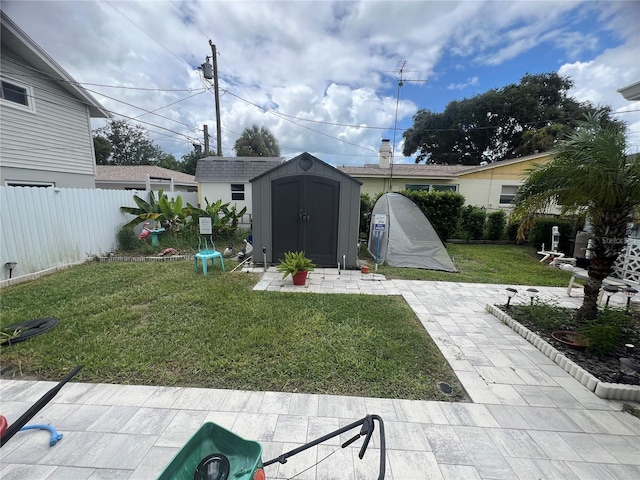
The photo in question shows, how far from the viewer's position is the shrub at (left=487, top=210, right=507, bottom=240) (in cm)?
1036

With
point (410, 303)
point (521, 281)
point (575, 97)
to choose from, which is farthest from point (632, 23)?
point (575, 97)

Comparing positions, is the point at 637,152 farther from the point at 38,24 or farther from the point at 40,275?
the point at 38,24

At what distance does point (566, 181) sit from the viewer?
331 centimetres

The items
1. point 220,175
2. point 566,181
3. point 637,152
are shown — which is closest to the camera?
point 637,152

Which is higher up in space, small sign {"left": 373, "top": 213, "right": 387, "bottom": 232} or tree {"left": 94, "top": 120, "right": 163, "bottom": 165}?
tree {"left": 94, "top": 120, "right": 163, "bottom": 165}

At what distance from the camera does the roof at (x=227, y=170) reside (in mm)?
12023

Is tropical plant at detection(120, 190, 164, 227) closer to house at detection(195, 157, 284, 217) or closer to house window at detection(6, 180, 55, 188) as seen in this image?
house window at detection(6, 180, 55, 188)

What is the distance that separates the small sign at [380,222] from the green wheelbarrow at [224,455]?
5.95 m

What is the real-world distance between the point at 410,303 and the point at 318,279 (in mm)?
2009

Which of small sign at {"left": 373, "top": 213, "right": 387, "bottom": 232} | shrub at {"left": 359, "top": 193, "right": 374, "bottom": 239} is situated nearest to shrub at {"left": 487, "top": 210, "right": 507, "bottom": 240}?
shrub at {"left": 359, "top": 193, "right": 374, "bottom": 239}

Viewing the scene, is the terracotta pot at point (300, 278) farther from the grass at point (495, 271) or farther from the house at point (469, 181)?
the house at point (469, 181)

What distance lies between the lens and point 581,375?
265cm

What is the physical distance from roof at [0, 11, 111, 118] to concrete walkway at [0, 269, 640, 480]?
8.57 meters

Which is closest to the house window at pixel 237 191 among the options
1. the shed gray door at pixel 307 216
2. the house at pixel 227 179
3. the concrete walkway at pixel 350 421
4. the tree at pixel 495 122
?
the house at pixel 227 179
